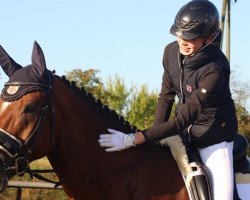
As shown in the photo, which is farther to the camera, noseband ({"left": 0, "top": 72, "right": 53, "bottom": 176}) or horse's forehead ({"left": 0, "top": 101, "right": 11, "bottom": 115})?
horse's forehead ({"left": 0, "top": 101, "right": 11, "bottom": 115})

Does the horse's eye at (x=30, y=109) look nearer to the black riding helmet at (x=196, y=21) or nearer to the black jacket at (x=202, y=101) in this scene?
the black jacket at (x=202, y=101)

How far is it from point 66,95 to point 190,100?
3.32ft

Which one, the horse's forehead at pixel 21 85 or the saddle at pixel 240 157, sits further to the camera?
the saddle at pixel 240 157

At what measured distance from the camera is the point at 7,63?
4355 millimetres

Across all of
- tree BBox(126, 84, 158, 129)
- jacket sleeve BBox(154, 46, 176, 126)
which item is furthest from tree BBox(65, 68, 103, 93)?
jacket sleeve BBox(154, 46, 176, 126)

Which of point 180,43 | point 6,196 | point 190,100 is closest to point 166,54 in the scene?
point 180,43

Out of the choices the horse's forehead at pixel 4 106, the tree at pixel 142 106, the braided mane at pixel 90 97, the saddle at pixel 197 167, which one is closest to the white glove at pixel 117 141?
the braided mane at pixel 90 97

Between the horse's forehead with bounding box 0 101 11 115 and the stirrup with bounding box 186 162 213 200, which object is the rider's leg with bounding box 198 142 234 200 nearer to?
the stirrup with bounding box 186 162 213 200

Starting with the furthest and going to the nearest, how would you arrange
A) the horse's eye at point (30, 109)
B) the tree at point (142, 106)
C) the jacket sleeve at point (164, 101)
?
the tree at point (142, 106) → the jacket sleeve at point (164, 101) → the horse's eye at point (30, 109)

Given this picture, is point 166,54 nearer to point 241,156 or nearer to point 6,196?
point 241,156

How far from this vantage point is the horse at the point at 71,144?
406cm

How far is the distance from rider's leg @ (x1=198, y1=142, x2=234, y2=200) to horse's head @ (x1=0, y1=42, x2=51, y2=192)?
1.42m

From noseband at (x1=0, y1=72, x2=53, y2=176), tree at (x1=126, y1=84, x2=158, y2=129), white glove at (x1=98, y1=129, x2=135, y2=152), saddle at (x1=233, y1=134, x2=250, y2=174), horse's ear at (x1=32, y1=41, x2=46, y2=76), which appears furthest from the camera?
tree at (x1=126, y1=84, x2=158, y2=129)

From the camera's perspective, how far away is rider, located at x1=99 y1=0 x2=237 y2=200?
14.6ft
